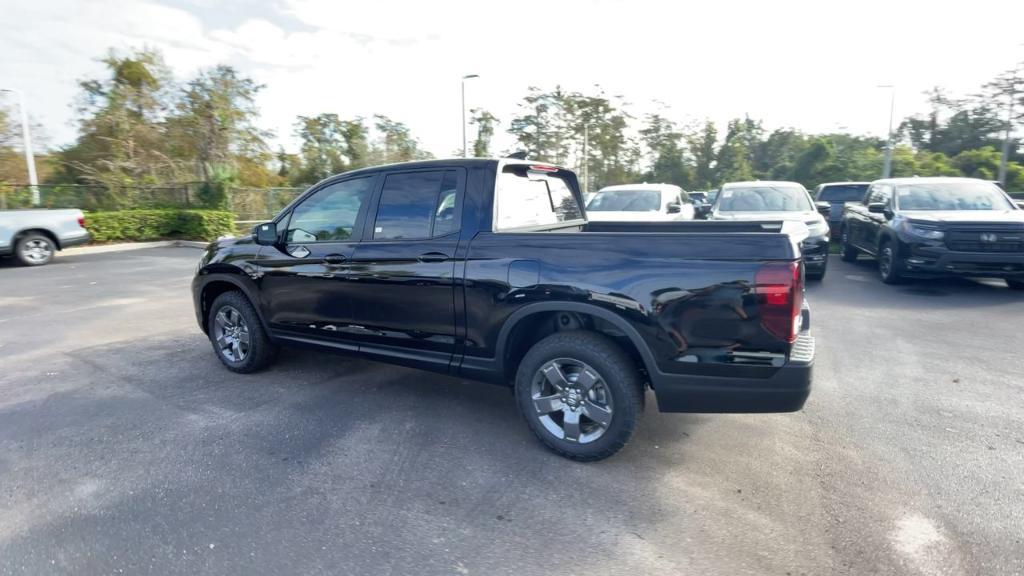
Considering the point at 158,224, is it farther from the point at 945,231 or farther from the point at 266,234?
the point at 945,231

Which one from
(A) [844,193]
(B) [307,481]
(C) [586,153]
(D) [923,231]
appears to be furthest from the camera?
(C) [586,153]

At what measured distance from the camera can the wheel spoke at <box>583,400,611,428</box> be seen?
334cm

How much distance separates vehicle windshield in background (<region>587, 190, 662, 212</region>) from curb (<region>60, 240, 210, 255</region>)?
11.2m

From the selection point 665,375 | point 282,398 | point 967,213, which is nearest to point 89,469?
point 282,398

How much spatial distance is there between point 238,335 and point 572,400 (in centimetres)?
336

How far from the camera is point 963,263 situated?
26.2 ft

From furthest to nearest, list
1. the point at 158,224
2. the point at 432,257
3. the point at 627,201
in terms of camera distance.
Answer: the point at 158,224
the point at 627,201
the point at 432,257

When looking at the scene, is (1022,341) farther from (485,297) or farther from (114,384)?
(114,384)

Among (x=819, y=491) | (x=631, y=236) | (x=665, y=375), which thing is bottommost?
(x=819, y=491)

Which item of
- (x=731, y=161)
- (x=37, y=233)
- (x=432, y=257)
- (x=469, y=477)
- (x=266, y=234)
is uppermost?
(x=731, y=161)

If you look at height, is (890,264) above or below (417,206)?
below

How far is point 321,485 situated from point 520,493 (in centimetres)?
114

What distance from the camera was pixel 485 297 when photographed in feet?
11.9

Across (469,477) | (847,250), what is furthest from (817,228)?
(469,477)
